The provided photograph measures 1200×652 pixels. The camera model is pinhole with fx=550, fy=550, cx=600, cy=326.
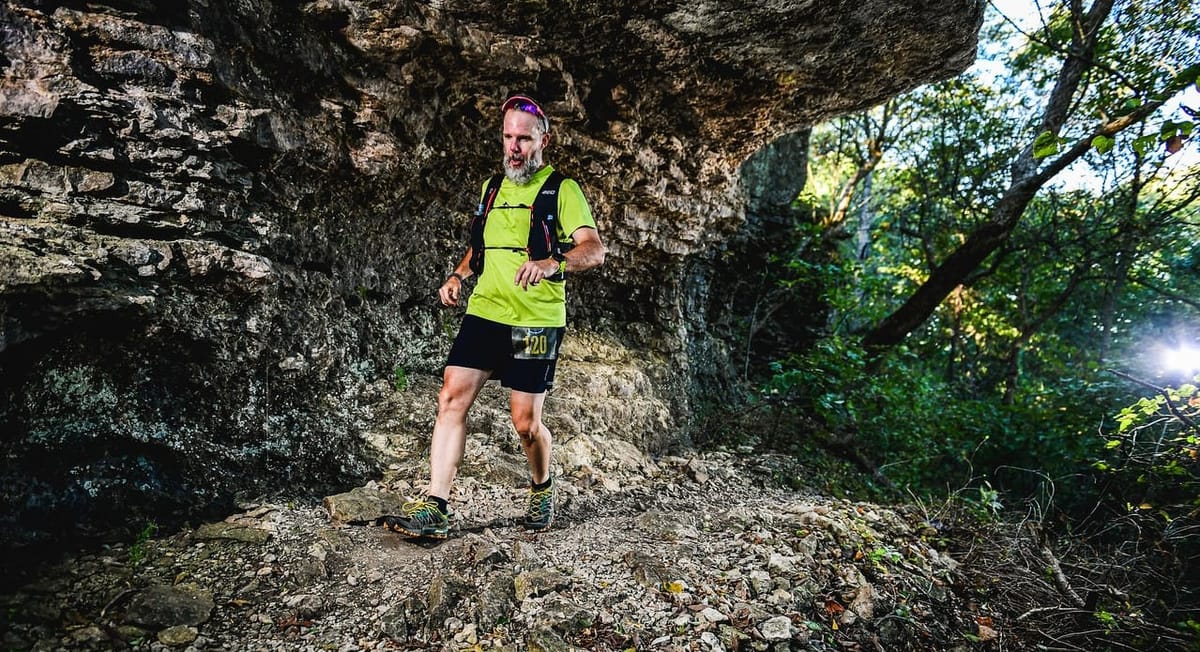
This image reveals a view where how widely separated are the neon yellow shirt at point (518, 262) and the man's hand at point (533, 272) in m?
0.26

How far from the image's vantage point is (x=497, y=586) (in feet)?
7.84

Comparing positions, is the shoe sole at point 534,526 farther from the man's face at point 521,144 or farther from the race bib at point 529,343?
the man's face at point 521,144

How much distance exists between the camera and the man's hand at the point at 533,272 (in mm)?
2623

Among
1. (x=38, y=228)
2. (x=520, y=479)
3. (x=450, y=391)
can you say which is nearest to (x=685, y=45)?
(x=450, y=391)

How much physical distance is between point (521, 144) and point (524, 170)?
0.44 feet

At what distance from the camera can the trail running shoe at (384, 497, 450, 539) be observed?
2.66 m

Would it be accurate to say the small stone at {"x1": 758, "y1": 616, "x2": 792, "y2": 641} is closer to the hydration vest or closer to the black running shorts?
the black running shorts

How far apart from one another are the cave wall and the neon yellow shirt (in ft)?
4.09

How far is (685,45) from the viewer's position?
4.09 m

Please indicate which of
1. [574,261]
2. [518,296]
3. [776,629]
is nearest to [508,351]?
[518,296]

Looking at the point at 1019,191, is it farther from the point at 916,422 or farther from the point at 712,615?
the point at 712,615

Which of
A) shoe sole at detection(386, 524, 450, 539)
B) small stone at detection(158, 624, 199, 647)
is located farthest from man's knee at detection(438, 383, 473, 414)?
small stone at detection(158, 624, 199, 647)

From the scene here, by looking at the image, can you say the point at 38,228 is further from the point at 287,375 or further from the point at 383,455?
the point at 383,455

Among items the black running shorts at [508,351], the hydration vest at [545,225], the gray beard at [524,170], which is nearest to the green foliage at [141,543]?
the black running shorts at [508,351]
